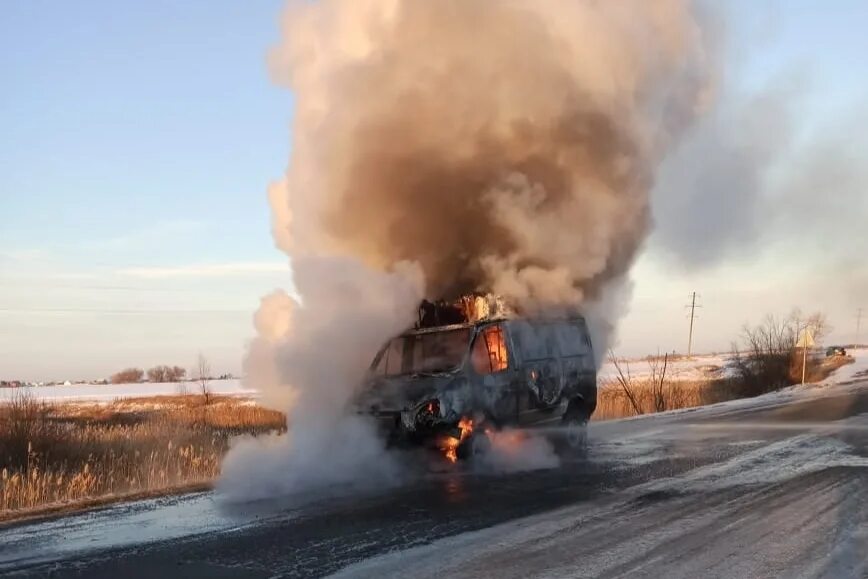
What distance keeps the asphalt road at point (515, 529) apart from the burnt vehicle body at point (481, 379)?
2.62 ft

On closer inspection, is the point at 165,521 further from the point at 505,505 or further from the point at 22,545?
the point at 505,505

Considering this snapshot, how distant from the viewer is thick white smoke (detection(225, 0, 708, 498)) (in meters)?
12.3

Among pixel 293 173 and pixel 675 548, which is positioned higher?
pixel 293 173

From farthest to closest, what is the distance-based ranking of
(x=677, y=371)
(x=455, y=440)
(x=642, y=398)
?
1. (x=677, y=371)
2. (x=642, y=398)
3. (x=455, y=440)

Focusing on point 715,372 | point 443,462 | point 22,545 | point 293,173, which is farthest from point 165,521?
point 715,372

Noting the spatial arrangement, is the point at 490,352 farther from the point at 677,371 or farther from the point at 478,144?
the point at 677,371

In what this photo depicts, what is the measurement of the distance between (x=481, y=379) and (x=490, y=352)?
1.77ft

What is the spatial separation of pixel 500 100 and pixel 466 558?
9.02 meters

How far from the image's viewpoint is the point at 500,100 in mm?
13172

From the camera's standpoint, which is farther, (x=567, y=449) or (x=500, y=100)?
(x=500, y=100)

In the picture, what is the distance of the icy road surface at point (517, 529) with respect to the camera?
17.6 feet

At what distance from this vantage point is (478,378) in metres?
10.5

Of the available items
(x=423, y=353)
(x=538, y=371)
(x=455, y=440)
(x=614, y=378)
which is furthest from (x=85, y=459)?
(x=614, y=378)

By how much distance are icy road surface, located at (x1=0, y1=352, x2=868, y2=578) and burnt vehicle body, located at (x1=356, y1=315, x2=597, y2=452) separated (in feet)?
2.52
